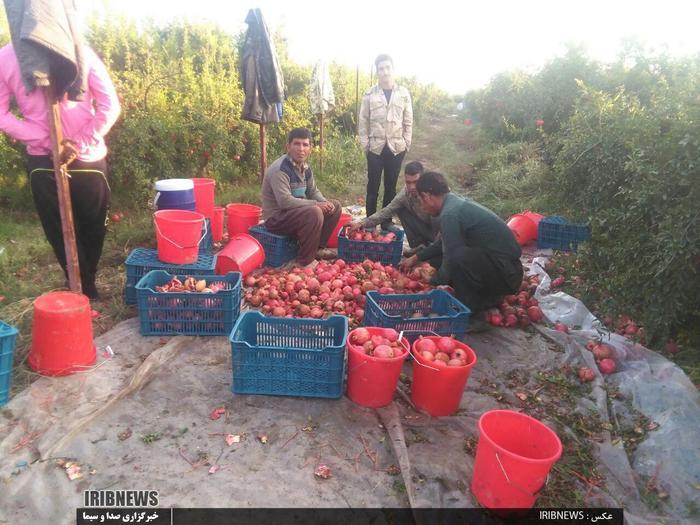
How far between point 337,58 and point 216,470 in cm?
1720

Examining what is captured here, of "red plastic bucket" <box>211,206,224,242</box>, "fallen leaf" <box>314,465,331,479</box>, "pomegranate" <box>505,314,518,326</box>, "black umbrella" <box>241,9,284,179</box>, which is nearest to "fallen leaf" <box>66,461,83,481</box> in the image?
"fallen leaf" <box>314,465,331,479</box>

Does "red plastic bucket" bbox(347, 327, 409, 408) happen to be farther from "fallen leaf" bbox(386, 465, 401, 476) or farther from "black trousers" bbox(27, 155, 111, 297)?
"black trousers" bbox(27, 155, 111, 297)

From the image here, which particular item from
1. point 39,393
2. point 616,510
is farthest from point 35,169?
point 616,510

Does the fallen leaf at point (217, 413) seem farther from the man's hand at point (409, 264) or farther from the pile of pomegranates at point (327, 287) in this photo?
the man's hand at point (409, 264)

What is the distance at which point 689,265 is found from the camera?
329cm

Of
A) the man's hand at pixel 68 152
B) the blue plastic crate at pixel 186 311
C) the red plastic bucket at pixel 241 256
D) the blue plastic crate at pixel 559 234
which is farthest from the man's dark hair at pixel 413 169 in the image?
the man's hand at pixel 68 152

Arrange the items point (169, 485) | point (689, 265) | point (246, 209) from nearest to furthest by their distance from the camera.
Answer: point (169, 485) → point (689, 265) → point (246, 209)

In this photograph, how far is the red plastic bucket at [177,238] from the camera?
168 inches

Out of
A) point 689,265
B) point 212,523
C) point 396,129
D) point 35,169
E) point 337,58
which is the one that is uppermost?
point 337,58

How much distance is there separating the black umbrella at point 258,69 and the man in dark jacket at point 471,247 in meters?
2.97

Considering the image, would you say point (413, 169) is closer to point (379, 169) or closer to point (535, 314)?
point (379, 169)

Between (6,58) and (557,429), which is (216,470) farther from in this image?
(6,58)

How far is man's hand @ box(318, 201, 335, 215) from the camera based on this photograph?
5512 mm

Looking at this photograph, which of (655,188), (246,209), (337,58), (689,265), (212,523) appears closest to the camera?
(212,523)
